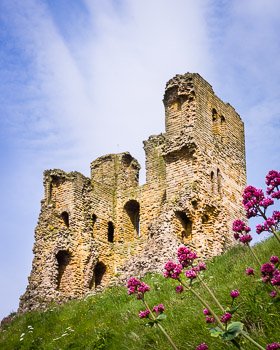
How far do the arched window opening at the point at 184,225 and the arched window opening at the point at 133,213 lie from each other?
22.9ft

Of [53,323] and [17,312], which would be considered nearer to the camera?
[53,323]

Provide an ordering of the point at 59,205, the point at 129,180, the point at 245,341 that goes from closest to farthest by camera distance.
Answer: the point at 245,341, the point at 59,205, the point at 129,180

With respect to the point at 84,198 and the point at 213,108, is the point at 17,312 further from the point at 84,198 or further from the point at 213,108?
the point at 213,108

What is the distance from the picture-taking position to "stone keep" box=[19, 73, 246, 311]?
52.2ft

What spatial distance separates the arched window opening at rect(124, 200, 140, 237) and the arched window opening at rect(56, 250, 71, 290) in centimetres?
394

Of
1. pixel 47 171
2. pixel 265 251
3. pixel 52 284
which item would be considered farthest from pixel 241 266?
pixel 47 171

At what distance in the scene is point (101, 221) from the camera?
22.3 metres

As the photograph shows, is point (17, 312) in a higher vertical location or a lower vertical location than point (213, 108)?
lower

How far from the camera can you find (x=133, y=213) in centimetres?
2344

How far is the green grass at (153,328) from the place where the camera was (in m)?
5.78

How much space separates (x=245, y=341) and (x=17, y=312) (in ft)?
49.0

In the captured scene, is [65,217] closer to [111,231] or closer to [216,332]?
[111,231]

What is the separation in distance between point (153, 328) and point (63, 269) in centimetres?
1352

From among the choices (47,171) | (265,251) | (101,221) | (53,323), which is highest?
(47,171)
